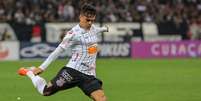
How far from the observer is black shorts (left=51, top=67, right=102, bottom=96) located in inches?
408

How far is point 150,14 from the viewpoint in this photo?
3303 centimetres

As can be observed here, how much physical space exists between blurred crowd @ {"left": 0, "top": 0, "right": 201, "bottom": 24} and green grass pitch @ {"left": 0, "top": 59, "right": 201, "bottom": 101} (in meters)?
4.02

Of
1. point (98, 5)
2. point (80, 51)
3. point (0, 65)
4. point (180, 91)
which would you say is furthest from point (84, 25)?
point (98, 5)

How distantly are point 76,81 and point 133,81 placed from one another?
8620mm

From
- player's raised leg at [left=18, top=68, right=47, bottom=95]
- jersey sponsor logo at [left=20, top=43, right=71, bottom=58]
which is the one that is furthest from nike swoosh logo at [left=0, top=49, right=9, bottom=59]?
player's raised leg at [left=18, top=68, right=47, bottom=95]

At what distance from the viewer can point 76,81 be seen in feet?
34.4

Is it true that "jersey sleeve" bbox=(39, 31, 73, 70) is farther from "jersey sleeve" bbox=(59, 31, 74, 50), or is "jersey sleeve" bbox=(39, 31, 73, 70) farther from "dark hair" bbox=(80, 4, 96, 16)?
"dark hair" bbox=(80, 4, 96, 16)

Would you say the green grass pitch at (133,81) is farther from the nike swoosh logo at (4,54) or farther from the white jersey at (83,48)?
the white jersey at (83,48)

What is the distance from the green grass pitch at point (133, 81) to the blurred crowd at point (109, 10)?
402 cm

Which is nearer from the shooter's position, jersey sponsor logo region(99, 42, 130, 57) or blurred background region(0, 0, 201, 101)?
blurred background region(0, 0, 201, 101)

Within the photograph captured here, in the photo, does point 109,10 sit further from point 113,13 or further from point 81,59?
point 81,59

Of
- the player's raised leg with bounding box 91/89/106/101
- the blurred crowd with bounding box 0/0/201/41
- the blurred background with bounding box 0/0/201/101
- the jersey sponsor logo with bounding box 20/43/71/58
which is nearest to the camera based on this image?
the player's raised leg with bounding box 91/89/106/101

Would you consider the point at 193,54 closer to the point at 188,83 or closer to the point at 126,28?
the point at 126,28

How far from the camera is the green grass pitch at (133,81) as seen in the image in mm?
14961
